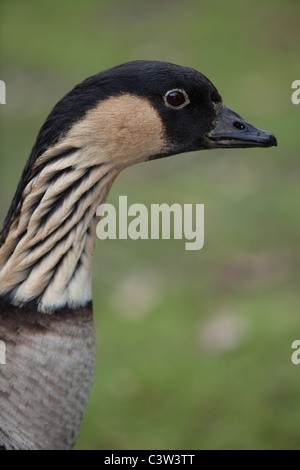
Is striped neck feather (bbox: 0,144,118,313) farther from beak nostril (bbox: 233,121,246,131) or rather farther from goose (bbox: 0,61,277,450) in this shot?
beak nostril (bbox: 233,121,246,131)

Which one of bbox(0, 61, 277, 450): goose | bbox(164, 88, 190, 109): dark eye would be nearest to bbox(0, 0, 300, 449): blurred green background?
bbox(0, 61, 277, 450): goose

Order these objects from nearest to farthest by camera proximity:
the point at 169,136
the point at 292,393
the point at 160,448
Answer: the point at 169,136
the point at 160,448
the point at 292,393

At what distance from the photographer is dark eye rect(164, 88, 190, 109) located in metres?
2.94

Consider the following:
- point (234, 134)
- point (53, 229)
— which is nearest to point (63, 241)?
point (53, 229)

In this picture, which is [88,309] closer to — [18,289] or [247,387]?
[18,289]

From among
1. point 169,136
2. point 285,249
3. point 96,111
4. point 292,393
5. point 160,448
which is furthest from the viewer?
point 285,249

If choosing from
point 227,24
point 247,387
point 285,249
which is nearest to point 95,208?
point 247,387

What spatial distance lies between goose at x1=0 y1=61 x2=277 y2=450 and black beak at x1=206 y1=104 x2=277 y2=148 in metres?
0.20

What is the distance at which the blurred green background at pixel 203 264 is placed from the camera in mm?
4734

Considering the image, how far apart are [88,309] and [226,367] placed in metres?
2.30

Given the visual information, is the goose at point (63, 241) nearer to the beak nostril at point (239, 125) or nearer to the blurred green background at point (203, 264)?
the beak nostril at point (239, 125)

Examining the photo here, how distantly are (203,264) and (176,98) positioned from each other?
11.1 feet

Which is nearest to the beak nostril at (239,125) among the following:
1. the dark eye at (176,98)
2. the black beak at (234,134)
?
the black beak at (234,134)
